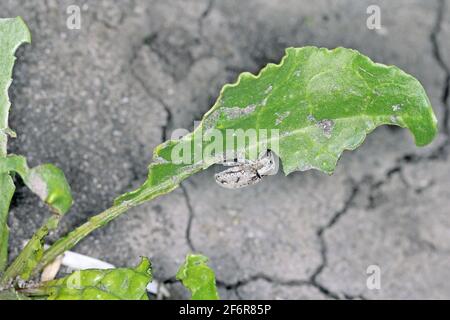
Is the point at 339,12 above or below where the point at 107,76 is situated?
above

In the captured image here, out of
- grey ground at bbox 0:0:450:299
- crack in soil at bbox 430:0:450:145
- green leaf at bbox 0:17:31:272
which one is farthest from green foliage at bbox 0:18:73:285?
crack in soil at bbox 430:0:450:145

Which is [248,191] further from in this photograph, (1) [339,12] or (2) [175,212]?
(1) [339,12]

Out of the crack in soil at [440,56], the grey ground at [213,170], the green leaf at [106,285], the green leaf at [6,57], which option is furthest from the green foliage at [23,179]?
the crack in soil at [440,56]

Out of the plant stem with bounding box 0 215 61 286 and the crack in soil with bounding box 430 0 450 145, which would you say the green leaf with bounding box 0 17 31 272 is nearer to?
the plant stem with bounding box 0 215 61 286

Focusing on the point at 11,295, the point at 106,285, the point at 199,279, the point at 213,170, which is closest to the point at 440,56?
the point at 213,170

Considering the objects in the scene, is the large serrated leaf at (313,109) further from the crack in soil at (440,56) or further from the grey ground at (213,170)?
the crack in soil at (440,56)

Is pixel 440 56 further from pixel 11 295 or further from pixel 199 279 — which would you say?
pixel 11 295
